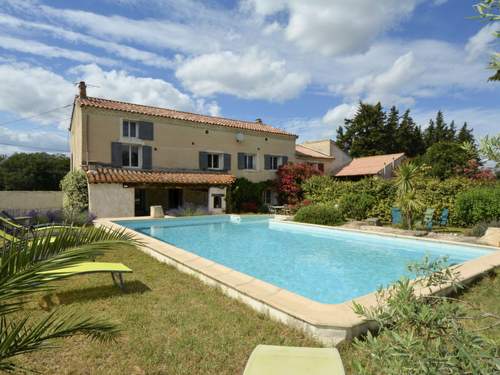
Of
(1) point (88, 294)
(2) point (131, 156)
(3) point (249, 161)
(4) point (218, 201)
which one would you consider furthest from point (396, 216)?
(2) point (131, 156)

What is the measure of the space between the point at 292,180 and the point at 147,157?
11.3 metres

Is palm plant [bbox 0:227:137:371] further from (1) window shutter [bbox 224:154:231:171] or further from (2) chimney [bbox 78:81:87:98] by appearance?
(1) window shutter [bbox 224:154:231:171]

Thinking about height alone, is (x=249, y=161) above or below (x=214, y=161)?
above

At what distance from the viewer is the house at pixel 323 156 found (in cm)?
2875

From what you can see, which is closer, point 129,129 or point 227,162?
point 129,129

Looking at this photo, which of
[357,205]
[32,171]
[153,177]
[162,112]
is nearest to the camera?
[357,205]

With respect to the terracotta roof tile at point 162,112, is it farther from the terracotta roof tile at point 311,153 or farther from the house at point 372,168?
the house at point 372,168

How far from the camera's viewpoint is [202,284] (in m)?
5.67

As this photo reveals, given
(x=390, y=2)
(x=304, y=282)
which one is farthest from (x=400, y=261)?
(x=390, y=2)

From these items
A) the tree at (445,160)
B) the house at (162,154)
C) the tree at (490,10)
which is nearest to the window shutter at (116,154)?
the house at (162,154)

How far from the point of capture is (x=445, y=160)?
28.8 m

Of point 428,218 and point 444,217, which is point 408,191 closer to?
point 428,218

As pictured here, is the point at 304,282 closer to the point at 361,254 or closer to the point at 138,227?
the point at 361,254

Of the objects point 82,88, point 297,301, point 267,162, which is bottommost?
point 297,301
